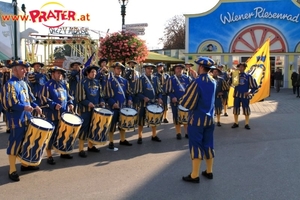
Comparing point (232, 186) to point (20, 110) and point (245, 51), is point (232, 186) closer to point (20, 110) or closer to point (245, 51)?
point (20, 110)

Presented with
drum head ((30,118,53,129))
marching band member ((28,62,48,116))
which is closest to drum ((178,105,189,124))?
drum head ((30,118,53,129))

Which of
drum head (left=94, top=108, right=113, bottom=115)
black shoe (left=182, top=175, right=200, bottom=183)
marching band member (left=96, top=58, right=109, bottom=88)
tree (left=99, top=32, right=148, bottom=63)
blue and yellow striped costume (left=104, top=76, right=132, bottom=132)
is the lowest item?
black shoe (left=182, top=175, right=200, bottom=183)

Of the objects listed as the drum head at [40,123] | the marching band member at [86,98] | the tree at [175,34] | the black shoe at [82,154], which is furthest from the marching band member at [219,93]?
the tree at [175,34]

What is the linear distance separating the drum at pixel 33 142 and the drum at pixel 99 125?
56.6 inches

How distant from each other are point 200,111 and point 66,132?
256 centimetres

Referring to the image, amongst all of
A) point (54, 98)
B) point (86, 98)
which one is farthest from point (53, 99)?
point (86, 98)

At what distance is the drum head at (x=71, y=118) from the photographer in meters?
6.03

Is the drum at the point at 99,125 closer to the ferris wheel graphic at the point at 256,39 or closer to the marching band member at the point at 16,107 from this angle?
the marching band member at the point at 16,107

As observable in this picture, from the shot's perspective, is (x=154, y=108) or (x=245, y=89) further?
(x=245, y=89)

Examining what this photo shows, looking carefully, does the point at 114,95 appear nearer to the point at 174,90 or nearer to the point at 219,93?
the point at 174,90

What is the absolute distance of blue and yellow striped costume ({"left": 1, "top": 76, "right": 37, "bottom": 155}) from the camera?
16.6ft

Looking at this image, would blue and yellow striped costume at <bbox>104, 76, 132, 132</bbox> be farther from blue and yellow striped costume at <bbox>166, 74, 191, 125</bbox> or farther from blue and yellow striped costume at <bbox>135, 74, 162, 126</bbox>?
blue and yellow striped costume at <bbox>166, 74, 191, 125</bbox>

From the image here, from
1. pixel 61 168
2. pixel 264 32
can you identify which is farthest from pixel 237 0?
pixel 61 168

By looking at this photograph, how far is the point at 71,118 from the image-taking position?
6.17 meters
